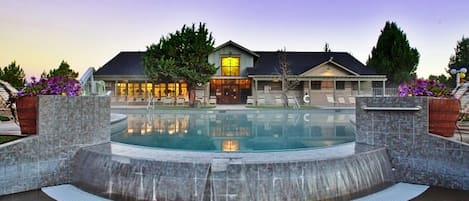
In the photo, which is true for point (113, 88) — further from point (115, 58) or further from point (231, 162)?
point (231, 162)

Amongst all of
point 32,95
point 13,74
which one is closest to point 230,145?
point 32,95

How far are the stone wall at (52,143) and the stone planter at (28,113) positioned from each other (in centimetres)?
47

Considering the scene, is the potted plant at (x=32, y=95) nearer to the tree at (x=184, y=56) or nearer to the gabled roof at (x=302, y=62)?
the tree at (x=184, y=56)

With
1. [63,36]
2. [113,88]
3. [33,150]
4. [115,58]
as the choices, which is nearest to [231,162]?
[33,150]

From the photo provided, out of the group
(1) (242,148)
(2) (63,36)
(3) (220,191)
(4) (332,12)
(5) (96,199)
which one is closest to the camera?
(3) (220,191)

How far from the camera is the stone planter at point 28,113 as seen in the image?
592 centimetres

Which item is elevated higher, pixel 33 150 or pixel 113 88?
pixel 113 88

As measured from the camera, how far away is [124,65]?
28.5 m

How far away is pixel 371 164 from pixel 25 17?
59.5ft

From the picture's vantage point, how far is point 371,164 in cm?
536

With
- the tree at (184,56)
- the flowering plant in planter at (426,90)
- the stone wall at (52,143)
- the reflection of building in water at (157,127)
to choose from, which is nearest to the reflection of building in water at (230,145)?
the reflection of building in water at (157,127)

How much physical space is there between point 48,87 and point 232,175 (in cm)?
391

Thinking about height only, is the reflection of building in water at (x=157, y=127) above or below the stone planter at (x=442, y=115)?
below

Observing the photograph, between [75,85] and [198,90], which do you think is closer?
[75,85]
